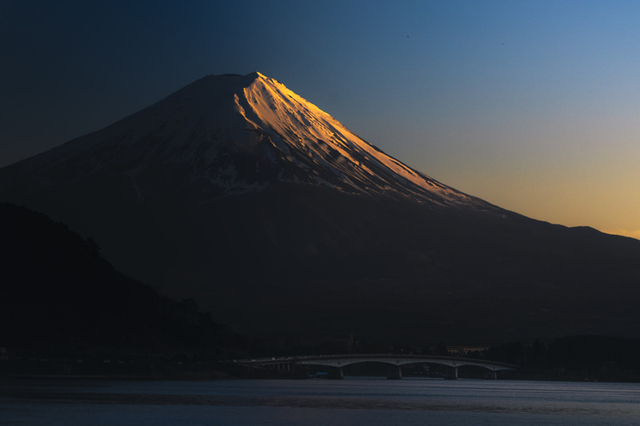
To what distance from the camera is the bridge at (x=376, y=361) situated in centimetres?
14688

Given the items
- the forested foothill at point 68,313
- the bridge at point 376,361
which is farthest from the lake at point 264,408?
the bridge at point 376,361

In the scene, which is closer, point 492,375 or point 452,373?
point 452,373

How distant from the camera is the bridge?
14688 centimetres

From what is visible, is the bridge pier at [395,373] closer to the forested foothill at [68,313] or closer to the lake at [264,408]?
the forested foothill at [68,313]

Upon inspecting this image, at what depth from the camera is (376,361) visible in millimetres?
156250

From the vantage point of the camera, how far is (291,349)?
7648 inches

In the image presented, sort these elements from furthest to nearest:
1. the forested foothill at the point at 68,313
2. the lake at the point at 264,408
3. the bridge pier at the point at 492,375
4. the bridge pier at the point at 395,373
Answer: the bridge pier at the point at 492,375, the bridge pier at the point at 395,373, the forested foothill at the point at 68,313, the lake at the point at 264,408

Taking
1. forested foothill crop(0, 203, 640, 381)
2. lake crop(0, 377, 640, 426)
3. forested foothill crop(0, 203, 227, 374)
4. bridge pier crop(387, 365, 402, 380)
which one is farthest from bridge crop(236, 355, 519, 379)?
lake crop(0, 377, 640, 426)

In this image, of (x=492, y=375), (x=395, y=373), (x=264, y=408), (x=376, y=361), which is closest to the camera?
(x=264, y=408)

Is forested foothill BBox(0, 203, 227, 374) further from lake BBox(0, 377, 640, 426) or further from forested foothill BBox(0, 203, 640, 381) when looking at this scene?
lake BBox(0, 377, 640, 426)

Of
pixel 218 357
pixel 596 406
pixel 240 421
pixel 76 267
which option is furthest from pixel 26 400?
pixel 218 357

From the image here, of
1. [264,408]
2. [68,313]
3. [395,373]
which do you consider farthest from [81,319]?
[395,373]

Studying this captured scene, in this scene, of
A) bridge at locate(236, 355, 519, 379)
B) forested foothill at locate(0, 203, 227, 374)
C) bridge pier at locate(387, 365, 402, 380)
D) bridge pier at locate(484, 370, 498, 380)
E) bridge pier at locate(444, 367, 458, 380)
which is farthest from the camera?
bridge pier at locate(444, 367, 458, 380)

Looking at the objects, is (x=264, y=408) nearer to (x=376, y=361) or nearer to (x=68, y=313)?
(x=68, y=313)
